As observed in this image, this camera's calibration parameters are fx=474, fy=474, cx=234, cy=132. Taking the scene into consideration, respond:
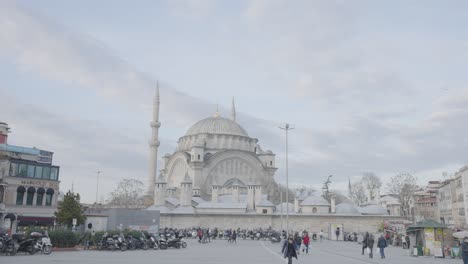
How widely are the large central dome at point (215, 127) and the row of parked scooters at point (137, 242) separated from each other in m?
55.8

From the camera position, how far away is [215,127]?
83688mm

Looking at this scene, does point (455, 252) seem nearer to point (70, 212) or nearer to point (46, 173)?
point (70, 212)

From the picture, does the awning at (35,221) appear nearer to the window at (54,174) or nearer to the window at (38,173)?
the window at (38,173)

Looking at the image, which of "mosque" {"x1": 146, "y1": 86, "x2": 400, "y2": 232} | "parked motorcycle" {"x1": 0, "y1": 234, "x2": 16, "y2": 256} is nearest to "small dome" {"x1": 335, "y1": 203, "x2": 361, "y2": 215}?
"mosque" {"x1": 146, "y1": 86, "x2": 400, "y2": 232}

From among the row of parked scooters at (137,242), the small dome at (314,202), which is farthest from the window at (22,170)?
the small dome at (314,202)

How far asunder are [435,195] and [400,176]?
220 inches

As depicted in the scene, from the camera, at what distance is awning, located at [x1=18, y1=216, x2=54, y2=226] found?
3819 centimetres

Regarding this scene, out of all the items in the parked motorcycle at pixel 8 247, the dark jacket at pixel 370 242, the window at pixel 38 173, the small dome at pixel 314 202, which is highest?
the window at pixel 38 173

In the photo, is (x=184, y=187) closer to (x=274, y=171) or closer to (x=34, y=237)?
(x=274, y=171)

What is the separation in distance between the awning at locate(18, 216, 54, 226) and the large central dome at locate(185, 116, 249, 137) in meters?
43.8

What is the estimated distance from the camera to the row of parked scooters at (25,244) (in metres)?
18.8

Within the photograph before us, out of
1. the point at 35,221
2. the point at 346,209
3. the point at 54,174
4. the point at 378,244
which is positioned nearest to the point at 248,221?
the point at 346,209

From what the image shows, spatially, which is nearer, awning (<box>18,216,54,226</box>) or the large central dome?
awning (<box>18,216,54,226</box>)

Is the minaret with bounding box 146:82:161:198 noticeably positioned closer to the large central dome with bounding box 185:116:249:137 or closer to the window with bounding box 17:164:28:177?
the large central dome with bounding box 185:116:249:137
